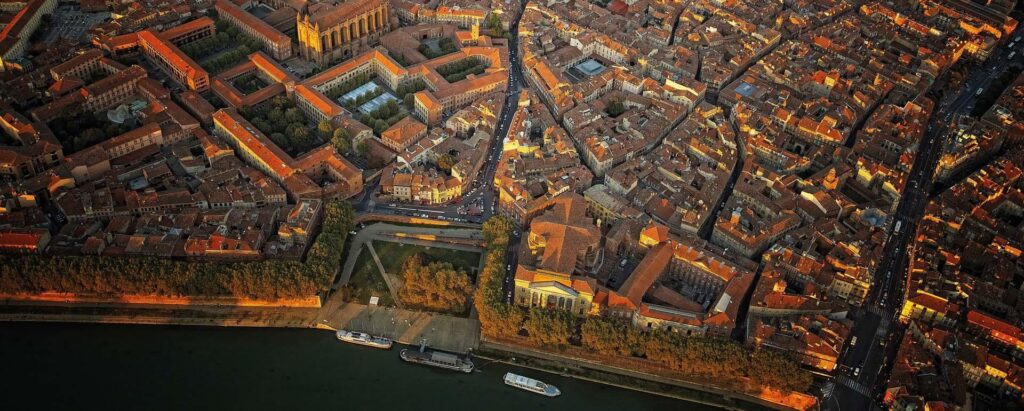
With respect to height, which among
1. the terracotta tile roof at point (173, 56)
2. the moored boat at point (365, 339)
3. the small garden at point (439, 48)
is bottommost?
the moored boat at point (365, 339)

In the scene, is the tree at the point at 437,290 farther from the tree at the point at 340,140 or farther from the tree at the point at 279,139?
the tree at the point at 279,139

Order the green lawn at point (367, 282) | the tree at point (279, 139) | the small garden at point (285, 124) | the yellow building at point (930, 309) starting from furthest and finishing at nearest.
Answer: the small garden at point (285, 124), the tree at point (279, 139), the green lawn at point (367, 282), the yellow building at point (930, 309)

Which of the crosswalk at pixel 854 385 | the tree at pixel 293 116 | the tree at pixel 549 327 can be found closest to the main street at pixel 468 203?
the tree at pixel 293 116

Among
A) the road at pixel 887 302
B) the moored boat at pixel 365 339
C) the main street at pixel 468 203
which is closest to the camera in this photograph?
the road at pixel 887 302

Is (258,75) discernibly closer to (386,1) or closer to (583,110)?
(386,1)

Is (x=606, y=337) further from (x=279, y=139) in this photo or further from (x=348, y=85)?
(x=348, y=85)

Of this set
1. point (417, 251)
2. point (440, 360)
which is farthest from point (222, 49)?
point (440, 360)

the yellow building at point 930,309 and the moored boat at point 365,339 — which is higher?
the yellow building at point 930,309

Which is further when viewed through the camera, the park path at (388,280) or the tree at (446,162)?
the tree at (446,162)
